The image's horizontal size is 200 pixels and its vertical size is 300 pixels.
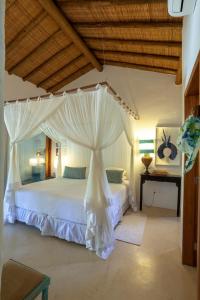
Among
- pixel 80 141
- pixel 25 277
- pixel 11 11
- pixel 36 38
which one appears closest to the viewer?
pixel 25 277

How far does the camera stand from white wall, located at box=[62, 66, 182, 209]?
4.50 m

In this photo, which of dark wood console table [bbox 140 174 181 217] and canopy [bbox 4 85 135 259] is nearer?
canopy [bbox 4 85 135 259]

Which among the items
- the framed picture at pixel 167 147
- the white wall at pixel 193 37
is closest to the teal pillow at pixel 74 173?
the framed picture at pixel 167 147

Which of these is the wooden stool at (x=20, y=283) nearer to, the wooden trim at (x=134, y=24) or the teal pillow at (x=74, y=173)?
the teal pillow at (x=74, y=173)

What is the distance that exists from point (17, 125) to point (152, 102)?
10.3 feet

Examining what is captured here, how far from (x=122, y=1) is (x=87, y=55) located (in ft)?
6.18

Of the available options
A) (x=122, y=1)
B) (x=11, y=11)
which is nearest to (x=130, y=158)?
(x=122, y=1)

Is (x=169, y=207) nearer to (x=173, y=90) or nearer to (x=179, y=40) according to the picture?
(x=173, y=90)

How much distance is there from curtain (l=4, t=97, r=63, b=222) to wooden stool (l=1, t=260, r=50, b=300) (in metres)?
2.02

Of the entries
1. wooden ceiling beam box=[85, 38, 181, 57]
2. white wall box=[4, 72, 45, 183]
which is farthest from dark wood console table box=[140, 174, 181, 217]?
white wall box=[4, 72, 45, 183]

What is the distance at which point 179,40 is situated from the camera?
3.14 m

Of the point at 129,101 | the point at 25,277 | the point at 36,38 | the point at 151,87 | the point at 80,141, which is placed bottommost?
the point at 25,277

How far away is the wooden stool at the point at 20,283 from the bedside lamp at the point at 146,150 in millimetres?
3439

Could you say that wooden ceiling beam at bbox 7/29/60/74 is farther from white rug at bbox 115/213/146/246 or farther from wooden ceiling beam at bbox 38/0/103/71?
white rug at bbox 115/213/146/246
